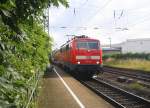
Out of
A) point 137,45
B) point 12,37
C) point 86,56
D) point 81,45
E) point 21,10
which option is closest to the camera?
point 12,37

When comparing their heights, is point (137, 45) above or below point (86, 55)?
above

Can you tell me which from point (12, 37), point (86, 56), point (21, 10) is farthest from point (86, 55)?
point (12, 37)

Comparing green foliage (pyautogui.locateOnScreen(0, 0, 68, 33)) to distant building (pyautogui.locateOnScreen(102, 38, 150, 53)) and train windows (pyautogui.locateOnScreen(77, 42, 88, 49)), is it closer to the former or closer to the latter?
train windows (pyautogui.locateOnScreen(77, 42, 88, 49))

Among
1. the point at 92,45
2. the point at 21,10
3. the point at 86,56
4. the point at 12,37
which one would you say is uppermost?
the point at 92,45

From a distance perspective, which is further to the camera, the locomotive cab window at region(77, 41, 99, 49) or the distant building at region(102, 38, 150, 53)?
the distant building at region(102, 38, 150, 53)

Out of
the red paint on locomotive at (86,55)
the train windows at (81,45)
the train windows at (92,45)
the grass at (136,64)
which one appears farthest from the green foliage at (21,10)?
the grass at (136,64)

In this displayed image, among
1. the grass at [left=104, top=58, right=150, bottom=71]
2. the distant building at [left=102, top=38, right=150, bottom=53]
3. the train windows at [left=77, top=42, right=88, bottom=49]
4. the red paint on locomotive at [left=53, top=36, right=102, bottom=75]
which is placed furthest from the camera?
the distant building at [left=102, top=38, right=150, bottom=53]

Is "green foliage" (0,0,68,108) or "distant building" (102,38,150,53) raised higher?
"distant building" (102,38,150,53)

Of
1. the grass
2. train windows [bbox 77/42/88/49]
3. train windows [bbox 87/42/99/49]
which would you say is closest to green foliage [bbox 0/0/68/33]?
train windows [bbox 87/42/99/49]

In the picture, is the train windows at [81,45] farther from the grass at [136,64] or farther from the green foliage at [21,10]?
the green foliage at [21,10]

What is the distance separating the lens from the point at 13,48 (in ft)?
14.5

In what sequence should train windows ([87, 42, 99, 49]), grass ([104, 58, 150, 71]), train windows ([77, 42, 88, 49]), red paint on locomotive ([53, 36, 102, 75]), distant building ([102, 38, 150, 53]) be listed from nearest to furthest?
red paint on locomotive ([53, 36, 102, 75]) < train windows ([87, 42, 99, 49]) < train windows ([77, 42, 88, 49]) < grass ([104, 58, 150, 71]) < distant building ([102, 38, 150, 53])

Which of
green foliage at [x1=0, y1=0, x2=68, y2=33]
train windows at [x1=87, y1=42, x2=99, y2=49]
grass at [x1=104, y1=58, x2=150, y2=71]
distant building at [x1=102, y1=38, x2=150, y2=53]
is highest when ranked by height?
distant building at [x1=102, y1=38, x2=150, y2=53]

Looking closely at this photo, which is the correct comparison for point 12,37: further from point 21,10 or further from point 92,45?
point 92,45
